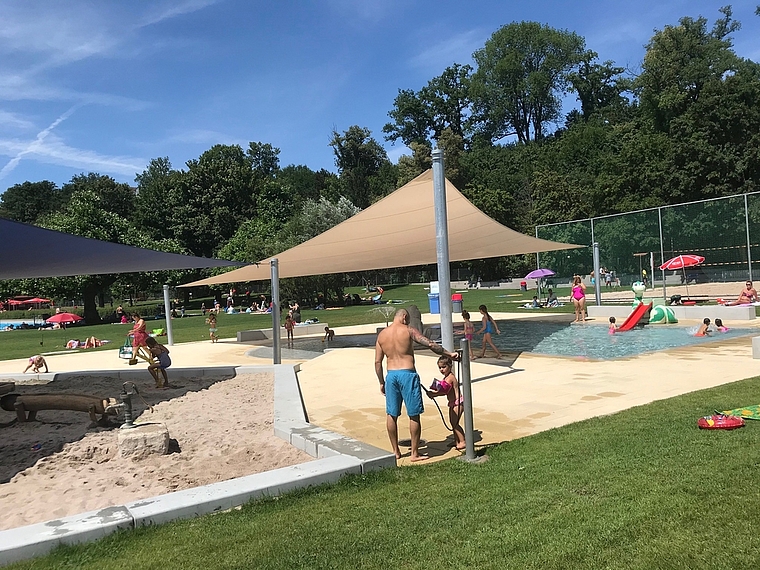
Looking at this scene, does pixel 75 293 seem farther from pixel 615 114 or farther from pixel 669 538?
pixel 615 114

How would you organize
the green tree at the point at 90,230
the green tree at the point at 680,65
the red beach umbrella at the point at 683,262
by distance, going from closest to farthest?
the red beach umbrella at the point at 683,262, the green tree at the point at 90,230, the green tree at the point at 680,65

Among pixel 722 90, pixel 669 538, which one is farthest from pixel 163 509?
pixel 722 90

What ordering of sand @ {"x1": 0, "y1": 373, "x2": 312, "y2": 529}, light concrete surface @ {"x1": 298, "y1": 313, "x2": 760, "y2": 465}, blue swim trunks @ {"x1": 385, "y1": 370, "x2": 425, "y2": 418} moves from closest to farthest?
sand @ {"x1": 0, "y1": 373, "x2": 312, "y2": 529} → blue swim trunks @ {"x1": 385, "y1": 370, "x2": 425, "y2": 418} → light concrete surface @ {"x1": 298, "y1": 313, "x2": 760, "y2": 465}

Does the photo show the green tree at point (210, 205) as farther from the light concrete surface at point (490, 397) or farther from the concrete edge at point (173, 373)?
the light concrete surface at point (490, 397)

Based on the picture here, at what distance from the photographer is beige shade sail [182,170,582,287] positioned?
44.2ft

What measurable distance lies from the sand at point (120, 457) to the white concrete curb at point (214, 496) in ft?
1.09

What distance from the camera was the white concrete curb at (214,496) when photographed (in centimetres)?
364

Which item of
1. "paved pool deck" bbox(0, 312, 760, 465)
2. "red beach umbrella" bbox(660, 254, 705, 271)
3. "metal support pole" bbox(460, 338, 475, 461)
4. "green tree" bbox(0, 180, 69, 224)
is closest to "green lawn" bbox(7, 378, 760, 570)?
"metal support pole" bbox(460, 338, 475, 461)

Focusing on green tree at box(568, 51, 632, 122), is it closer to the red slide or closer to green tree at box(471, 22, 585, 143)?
green tree at box(471, 22, 585, 143)

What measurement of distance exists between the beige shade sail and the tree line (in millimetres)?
21367

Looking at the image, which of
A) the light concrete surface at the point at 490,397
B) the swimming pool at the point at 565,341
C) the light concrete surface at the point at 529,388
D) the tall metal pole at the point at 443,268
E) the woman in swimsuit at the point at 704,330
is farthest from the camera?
the woman in swimsuit at the point at 704,330

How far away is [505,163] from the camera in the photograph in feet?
206

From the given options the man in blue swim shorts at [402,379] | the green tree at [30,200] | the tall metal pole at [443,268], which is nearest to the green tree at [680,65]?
the tall metal pole at [443,268]

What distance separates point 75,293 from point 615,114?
52.5 metres
